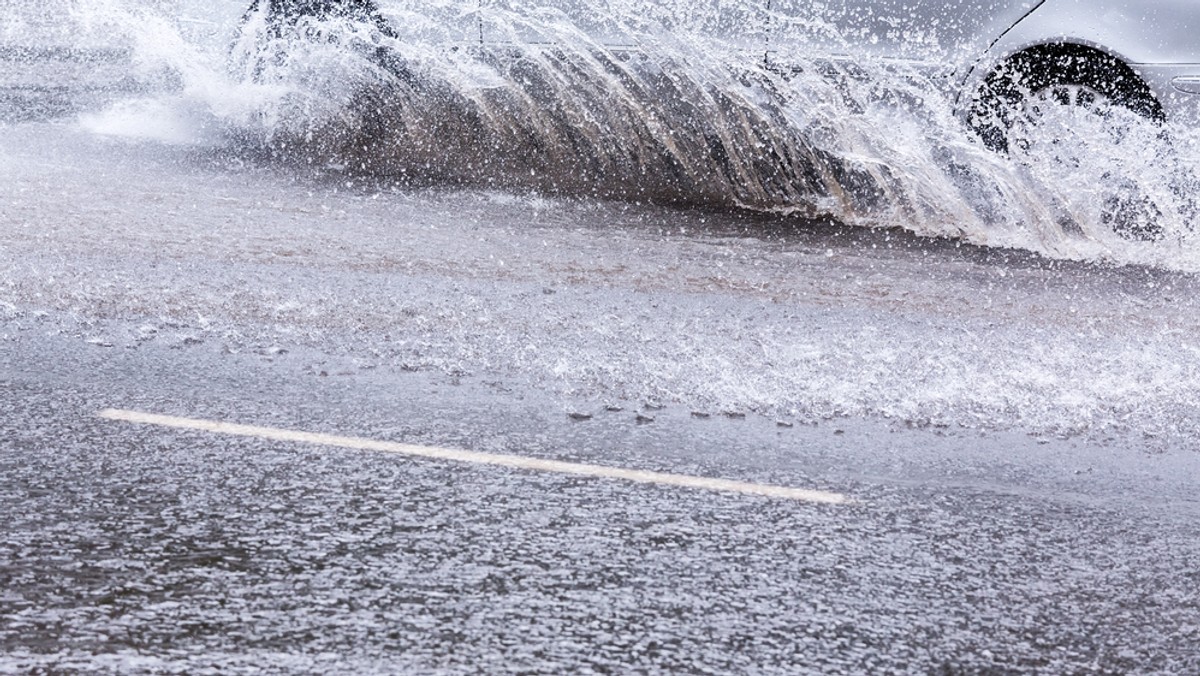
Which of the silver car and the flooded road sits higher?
the silver car

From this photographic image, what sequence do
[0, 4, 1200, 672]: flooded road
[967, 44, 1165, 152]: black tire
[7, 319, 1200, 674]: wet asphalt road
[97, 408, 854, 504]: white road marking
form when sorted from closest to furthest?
1. [7, 319, 1200, 674]: wet asphalt road
2. [0, 4, 1200, 672]: flooded road
3. [97, 408, 854, 504]: white road marking
4. [967, 44, 1165, 152]: black tire

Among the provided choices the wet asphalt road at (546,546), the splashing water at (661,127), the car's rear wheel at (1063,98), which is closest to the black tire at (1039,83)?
the car's rear wheel at (1063,98)

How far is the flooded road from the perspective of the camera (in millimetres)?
3346

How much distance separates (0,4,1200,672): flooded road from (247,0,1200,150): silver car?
2.91 ft

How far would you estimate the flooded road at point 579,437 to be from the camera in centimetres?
335

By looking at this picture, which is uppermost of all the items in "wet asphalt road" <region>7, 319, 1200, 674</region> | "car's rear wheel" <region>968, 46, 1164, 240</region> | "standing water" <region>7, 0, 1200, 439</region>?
"car's rear wheel" <region>968, 46, 1164, 240</region>

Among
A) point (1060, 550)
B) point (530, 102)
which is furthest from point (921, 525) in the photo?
point (530, 102)

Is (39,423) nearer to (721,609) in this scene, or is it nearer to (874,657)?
(721,609)

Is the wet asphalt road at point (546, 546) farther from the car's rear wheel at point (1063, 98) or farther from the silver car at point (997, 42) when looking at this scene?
the silver car at point (997, 42)

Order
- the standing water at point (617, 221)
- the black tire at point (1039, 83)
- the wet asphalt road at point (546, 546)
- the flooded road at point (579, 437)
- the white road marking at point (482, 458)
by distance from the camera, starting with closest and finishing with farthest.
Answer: the wet asphalt road at point (546, 546)
the flooded road at point (579, 437)
the white road marking at point (482, 458)
the standing water at point (617, 221)
the black tire at point (1039, 83)

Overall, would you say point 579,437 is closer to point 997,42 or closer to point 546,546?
point 546,546

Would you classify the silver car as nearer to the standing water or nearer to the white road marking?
the standing water

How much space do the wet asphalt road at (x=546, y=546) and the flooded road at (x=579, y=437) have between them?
0.01 meters

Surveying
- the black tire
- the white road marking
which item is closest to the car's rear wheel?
the black tire
